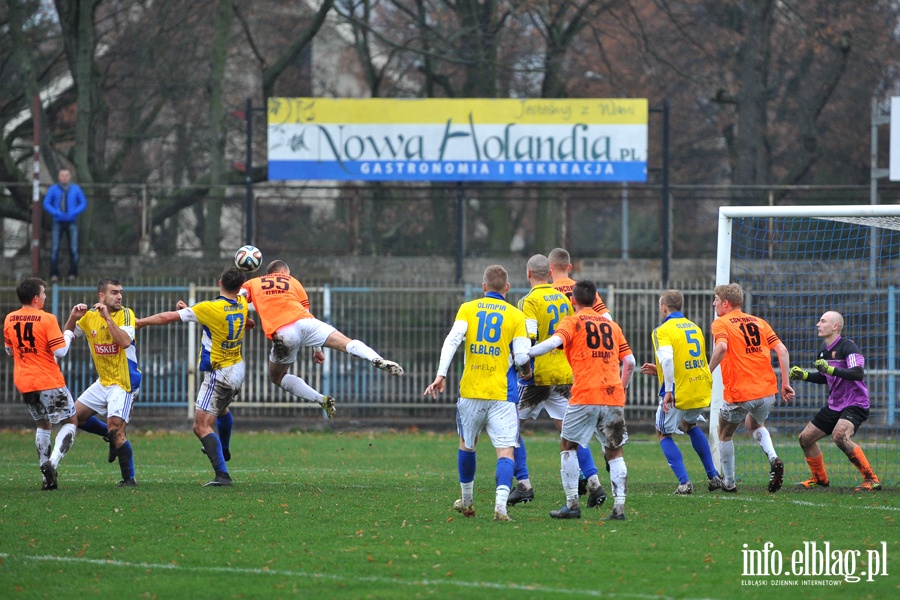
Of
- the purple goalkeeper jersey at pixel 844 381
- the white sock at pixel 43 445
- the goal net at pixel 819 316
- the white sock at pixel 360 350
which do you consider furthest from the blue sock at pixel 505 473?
the goal net at pixel 819 316

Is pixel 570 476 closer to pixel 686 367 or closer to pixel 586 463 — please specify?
pixel 586 463

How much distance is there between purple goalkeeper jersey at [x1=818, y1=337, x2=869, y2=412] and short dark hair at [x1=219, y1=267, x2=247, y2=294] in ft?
20.2

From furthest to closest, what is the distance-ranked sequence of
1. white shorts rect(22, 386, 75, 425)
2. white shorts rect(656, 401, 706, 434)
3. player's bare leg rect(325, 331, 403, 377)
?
white shorts rect(22, 386, 75, 425) < white shorts rect(656, 401, 706, 434) < player's bare leg rect(325, 331, 403, 377)

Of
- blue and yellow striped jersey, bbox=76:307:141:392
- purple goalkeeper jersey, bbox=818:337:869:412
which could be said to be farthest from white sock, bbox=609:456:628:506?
blue and yellow striped jersey, bbox=76:307:141:392

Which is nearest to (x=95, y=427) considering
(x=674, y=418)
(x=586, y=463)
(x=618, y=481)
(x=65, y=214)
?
(x=586, y=463)

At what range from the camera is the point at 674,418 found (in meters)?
10.7

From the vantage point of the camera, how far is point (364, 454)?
16.0 meters

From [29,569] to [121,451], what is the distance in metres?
4.03

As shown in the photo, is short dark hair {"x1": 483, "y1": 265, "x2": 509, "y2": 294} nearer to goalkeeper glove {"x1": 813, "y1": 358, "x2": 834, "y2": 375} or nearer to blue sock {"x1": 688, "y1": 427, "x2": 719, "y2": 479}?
blue sock {"x1": 688, "y1": 427, "x2": 719, "y2": 479}

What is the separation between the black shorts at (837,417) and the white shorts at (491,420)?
13.5 ft

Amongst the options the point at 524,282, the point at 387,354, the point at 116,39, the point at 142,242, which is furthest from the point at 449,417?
the point at 116,39

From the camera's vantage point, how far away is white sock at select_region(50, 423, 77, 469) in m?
10.9

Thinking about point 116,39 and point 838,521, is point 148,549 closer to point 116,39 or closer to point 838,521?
point 838,521

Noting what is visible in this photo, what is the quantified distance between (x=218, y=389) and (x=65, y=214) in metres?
11.6
